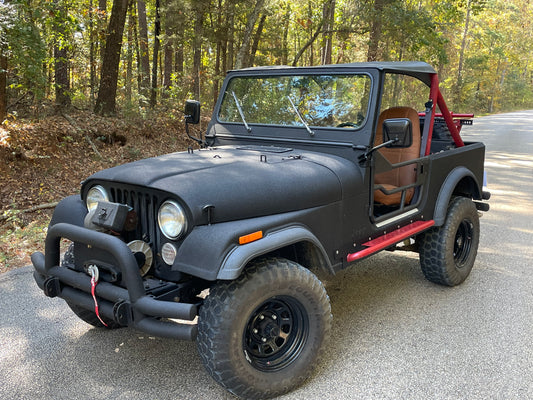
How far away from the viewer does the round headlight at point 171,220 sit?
2.53 m

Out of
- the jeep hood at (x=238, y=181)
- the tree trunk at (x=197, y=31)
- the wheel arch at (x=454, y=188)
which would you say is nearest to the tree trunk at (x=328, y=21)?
the tree trunk at (x=197, y=31)

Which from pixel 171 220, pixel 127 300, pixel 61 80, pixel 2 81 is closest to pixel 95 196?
pixel 171 220

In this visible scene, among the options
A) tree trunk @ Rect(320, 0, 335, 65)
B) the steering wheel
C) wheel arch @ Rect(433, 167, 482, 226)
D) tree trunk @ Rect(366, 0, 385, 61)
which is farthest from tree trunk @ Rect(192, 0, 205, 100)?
the steering wheel

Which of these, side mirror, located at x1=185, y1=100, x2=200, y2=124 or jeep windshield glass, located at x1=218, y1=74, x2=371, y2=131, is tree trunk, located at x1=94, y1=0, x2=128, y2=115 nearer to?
side mirror, located at x1=185, y1=100, x2=200, y2=124

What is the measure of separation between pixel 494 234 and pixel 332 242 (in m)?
3.81

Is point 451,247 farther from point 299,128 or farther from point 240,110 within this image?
point 240,110

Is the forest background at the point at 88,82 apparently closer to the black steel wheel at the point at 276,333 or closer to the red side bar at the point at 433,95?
the black steel wheel at the point at 276,333

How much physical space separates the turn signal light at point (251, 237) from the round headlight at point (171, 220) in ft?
1.07

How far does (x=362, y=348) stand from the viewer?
322cm

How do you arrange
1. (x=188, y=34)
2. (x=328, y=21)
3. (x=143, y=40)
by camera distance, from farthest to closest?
(x=328, y=21), (x=143, y=40), (x=188, y=34)

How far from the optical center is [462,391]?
107 inches

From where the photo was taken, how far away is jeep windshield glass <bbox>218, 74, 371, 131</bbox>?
3.55m

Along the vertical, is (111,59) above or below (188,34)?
below

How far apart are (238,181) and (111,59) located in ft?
31.6
